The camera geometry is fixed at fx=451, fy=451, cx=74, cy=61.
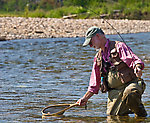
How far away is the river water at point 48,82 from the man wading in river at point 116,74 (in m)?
0.32

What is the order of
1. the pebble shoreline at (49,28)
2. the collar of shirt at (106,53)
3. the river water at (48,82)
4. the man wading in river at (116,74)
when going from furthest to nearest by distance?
the pebble shoreline at (49,28) < the river water at (48,82) < the collar of shirt at (106,53) < the man wading in river at (116,74)

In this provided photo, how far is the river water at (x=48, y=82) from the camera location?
245 inches

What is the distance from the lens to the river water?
6211 millimetres

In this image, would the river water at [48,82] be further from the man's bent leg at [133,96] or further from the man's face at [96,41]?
the man's face at [96,41]

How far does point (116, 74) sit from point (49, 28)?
57.5 feet

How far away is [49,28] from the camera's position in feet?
74.6

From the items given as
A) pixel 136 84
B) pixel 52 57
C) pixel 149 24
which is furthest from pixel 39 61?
pixel 149 24

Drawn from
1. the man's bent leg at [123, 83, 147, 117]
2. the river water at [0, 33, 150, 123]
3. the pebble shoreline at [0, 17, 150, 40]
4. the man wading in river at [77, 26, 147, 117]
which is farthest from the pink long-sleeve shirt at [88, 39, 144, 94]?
the pebble shoreline at [0, 17, 150, 40]

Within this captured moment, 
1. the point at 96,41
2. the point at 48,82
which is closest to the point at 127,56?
the point at 96,41

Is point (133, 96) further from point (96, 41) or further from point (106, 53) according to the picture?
point (96, 41)

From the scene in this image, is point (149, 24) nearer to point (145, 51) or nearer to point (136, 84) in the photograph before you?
point (145, 51)

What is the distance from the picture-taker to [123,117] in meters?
5.75

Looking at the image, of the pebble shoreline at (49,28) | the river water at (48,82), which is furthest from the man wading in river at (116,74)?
the pebble shoreline at (49,28)

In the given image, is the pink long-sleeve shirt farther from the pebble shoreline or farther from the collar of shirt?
the pebble shoreline
